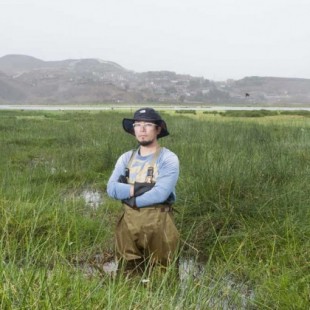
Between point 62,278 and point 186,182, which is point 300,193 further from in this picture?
point 62,278

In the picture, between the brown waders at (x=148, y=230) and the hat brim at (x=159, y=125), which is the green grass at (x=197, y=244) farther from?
the hat brim at (x=159, y=125)

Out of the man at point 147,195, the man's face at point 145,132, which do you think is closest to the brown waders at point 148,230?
the man at point 147,195

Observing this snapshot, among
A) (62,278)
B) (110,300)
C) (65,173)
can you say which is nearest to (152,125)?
(62,278)

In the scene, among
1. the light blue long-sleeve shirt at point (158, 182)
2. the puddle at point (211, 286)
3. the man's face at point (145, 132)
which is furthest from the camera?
the man's face at point (145, 132)

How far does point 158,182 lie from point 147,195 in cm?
13

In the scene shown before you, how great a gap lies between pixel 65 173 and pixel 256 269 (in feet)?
15.9

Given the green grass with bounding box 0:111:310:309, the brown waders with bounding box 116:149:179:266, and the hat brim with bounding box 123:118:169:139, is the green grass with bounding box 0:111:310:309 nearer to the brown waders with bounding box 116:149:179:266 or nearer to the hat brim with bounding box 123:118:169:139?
the brown waders with bounding box 116:149:179:266

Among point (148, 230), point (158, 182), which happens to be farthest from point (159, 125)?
point (148, 230)

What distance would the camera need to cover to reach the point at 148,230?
350cm

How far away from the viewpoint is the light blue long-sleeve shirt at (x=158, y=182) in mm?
3445

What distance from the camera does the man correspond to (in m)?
3.50

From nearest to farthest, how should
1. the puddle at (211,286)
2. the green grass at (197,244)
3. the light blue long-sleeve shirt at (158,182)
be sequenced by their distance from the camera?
the green grass at (197,244) → the puddle at (211,286) → the light blue long-sleeve shirt at (158,182)

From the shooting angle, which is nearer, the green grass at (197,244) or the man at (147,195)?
the green grass at (197,244)

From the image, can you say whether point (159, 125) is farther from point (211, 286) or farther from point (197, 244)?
point (197, 244)
